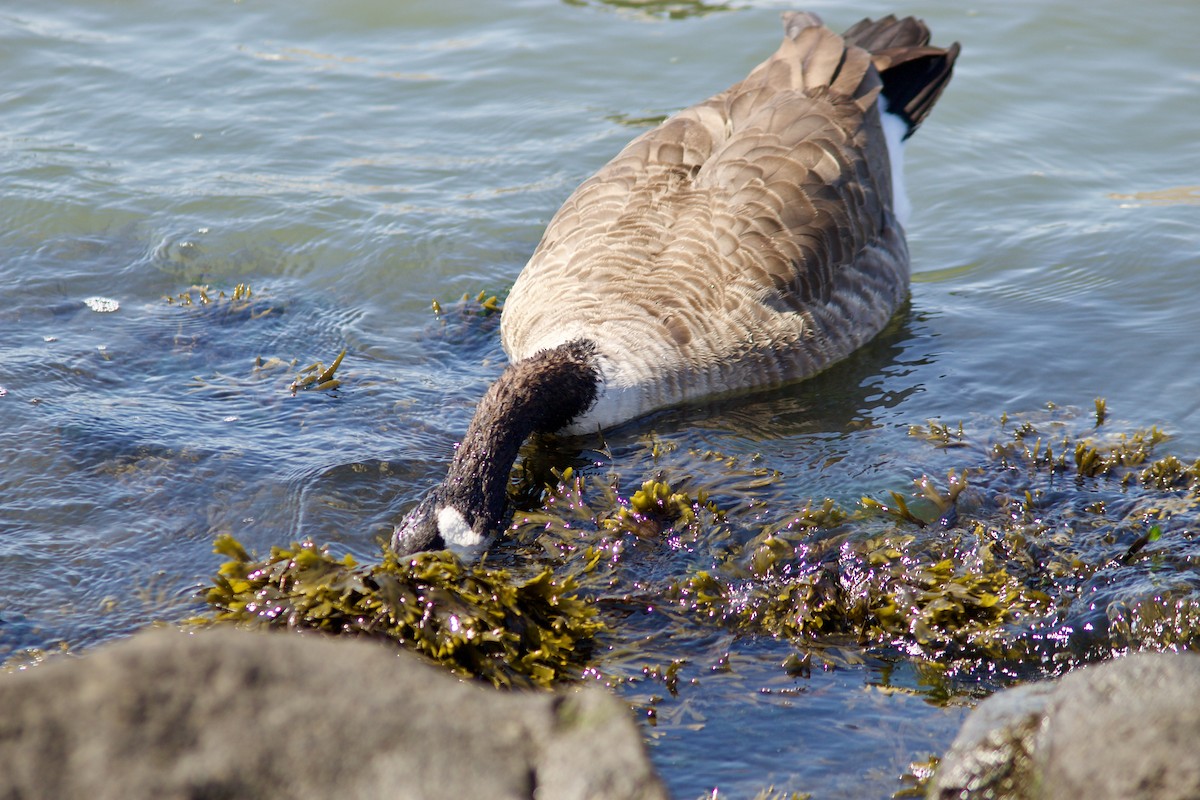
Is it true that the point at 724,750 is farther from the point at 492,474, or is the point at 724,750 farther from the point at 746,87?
the point at 746,87

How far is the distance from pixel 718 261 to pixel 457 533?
2611 mm

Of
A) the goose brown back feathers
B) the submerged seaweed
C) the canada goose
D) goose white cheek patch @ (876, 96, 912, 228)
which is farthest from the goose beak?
goose white cheek patch @ (876, 96, 912, 228)

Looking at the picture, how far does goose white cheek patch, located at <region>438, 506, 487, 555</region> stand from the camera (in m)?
5.15

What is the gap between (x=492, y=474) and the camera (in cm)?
548

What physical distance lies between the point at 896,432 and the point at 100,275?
5.46 m

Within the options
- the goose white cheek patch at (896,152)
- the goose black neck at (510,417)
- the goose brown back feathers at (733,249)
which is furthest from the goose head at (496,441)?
the goose white cheek patch at (896,152)

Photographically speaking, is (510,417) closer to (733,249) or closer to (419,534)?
(419,534)

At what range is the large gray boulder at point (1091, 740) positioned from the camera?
2.49 meters

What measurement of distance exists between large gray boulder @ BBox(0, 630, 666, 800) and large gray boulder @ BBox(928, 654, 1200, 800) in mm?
1045

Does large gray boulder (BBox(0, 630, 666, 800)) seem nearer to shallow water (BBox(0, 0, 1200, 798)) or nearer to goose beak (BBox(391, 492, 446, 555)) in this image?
shallow water (BBox(0, 0, 1200, 798))

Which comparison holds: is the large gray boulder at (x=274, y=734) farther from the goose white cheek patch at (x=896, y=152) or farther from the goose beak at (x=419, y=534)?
the goose white cheek patch at (x=896, y=152)

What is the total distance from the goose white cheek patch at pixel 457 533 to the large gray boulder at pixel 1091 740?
261cm

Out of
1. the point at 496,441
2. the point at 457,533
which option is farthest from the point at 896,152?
the point at 457,533

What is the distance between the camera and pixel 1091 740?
2623 millimetres
